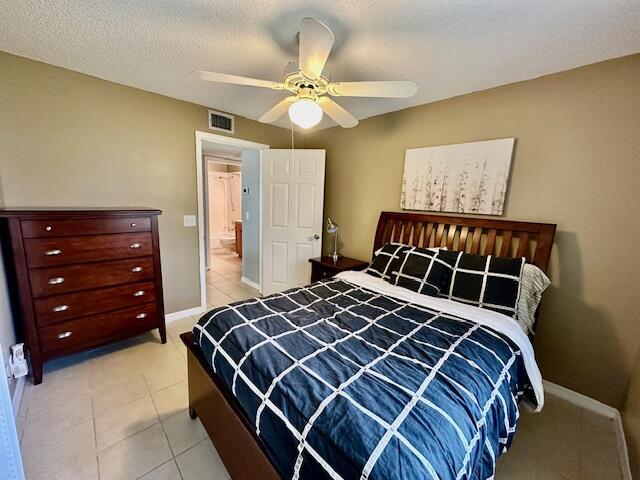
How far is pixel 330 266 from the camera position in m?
2.87

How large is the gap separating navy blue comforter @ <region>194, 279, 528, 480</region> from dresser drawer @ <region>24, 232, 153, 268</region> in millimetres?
1151

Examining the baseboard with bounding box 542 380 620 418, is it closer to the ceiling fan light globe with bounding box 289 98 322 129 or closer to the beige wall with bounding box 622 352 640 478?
the beige wall with bounding box 622 352 640 478

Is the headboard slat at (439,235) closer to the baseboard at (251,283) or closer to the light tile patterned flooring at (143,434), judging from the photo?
the light tile patterned flooring at (143,434)

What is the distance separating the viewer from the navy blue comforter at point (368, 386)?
2.52 feet

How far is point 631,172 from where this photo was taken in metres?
1.61

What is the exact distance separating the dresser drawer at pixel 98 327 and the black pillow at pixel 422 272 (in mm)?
2202

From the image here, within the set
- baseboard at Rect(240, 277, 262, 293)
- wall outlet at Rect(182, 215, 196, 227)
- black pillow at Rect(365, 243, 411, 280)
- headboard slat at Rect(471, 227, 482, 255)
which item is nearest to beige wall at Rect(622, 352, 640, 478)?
headboard slat at Rect(471, 227, 482, 255)

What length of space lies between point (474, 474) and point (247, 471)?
2.88ft

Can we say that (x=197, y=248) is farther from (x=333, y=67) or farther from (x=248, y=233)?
(x=333, y=67)

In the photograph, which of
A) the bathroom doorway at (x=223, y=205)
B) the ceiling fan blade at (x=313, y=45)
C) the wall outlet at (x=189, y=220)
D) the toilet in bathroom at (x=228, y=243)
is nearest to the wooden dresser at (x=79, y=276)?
A: the wall outlet at (x=189, y=220)

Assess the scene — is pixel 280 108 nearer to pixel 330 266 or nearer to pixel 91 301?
pixel 330 266

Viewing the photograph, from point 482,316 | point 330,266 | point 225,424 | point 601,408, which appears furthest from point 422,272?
point 225,424

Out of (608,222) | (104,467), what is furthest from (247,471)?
(608,222)

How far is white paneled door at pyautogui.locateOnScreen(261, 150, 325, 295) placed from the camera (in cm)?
329
